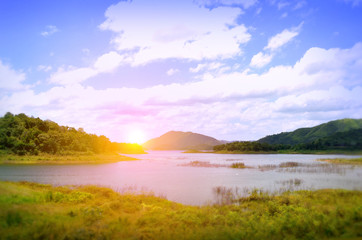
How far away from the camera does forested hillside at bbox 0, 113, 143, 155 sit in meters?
74.9

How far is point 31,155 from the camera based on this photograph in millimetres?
74375

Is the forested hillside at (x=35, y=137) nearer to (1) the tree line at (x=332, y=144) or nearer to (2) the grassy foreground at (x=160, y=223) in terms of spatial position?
(2) the grassy foreground at (x=160, y=223)

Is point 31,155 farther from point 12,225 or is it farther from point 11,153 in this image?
point 12,225

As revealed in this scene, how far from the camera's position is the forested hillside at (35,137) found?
74.9 meters

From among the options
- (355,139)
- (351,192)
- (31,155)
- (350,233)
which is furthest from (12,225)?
(355,139)

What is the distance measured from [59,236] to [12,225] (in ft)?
9.57

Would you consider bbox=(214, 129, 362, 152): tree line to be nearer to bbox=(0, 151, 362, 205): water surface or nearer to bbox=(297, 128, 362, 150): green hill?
bbox=(297, 128, 362, 150): green hill

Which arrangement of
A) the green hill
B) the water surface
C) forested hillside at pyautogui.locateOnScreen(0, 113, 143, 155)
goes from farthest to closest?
1. the green hill
2. forested hillside at pyautogui.locateOnScreen(0, 113, 143, 155)
3. the water surface

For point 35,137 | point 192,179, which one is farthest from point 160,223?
point 35,137

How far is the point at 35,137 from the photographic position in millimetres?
80188

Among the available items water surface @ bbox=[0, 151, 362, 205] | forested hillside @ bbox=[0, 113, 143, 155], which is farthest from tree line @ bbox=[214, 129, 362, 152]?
forested hillside @ bbox=[0, 113, 143, 155]

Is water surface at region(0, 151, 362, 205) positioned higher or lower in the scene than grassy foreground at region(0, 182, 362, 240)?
lower

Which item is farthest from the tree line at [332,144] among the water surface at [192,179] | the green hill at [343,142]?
the water surface at [192,179]

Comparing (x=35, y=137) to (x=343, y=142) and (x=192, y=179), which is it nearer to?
(x=192, y=179)
